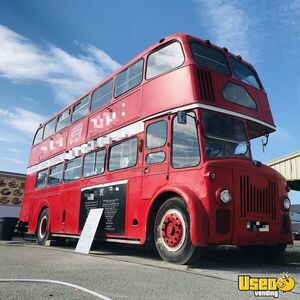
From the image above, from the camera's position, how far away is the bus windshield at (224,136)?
8087 mm

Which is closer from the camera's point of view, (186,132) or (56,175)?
(186,132)

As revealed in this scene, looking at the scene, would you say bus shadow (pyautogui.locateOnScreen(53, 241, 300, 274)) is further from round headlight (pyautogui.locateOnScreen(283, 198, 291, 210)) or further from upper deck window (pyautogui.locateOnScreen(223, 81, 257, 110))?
upper deck window (pyautogui.locateOnScreen(223, 81, 257, 110))

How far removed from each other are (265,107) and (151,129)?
2588 mm

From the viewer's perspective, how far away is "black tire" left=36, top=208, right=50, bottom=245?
14664 mm

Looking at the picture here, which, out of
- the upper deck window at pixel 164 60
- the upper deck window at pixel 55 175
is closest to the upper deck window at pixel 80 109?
the upper deck window at pixel 55 175

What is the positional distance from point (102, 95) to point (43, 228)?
18.3 feet

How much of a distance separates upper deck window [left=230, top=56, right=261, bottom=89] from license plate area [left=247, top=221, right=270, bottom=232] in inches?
122

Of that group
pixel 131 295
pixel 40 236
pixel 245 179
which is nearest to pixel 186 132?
pixel 245 179

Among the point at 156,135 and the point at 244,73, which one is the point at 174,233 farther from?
the point at 244,73

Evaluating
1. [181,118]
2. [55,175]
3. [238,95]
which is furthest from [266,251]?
[55,175]

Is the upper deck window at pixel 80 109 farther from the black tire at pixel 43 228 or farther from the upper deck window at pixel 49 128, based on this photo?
the black tire at pixel 43 228

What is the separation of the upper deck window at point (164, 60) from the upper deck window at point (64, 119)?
5478 millimetres

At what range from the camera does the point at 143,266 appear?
25.3 ft

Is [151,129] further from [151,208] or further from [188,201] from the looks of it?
[188,201]
